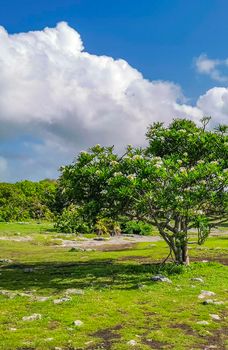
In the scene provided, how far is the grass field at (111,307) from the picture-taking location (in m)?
15.5

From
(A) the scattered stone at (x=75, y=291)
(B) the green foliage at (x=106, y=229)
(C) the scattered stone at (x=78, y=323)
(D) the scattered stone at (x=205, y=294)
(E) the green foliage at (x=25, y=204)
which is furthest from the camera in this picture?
(E) the green foliage at (x=25, y=204)

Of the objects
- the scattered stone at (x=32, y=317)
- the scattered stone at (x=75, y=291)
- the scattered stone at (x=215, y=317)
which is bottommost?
the scattered stone at (x=215, y=317)

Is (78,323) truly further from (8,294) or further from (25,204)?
(25,204)

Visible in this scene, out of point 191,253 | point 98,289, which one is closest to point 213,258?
point 191,253

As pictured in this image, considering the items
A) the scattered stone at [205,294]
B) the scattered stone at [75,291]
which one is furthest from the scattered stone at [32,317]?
the scattered stone at [205,294]

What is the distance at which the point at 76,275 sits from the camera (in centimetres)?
3067

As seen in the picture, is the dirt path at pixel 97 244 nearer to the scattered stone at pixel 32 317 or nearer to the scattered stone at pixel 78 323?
the scattered stone at pixel 32 317

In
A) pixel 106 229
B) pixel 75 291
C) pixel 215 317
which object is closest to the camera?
pixel 215 317

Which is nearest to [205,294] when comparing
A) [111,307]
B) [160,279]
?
[160,279]

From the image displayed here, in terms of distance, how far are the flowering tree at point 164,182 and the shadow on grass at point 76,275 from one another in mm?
3492

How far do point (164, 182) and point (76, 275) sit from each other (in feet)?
29.5

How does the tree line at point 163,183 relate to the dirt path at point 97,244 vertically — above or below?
above

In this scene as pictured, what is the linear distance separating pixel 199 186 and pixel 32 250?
29641 millimetres

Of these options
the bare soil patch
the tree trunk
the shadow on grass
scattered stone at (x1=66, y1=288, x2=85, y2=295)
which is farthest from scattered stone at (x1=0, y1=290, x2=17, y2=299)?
the tree trunk
